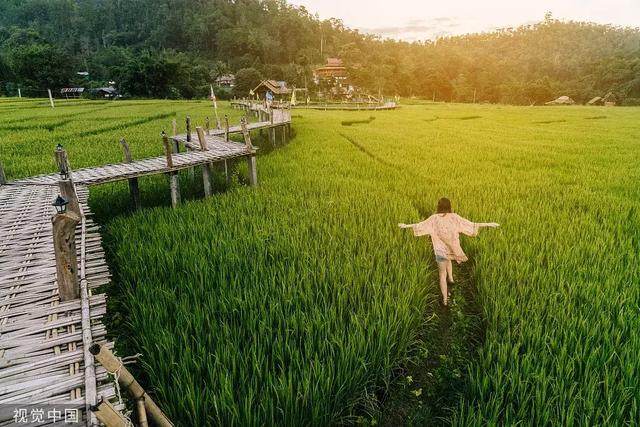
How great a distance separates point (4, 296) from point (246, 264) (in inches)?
88.3

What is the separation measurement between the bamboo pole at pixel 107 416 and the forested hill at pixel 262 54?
4707 cm

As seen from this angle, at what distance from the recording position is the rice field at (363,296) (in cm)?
272

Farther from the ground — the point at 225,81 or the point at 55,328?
the point at 225,81

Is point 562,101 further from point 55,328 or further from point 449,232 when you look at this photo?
point 55,328

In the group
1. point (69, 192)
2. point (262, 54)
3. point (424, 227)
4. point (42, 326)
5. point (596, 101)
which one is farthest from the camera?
point (262, 54)

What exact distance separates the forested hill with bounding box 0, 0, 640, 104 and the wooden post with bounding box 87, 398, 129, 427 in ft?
154

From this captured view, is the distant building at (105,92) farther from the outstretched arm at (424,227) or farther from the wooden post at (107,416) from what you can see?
the wooden post at (107,416)

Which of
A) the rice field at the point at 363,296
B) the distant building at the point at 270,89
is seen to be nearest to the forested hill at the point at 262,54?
the distant building at the point at 270,89

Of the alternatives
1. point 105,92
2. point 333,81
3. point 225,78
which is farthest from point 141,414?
point 225,78

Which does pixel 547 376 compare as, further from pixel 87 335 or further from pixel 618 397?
pixel 87 335

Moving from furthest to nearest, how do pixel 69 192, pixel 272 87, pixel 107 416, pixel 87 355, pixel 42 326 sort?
pixel 272 87
pixel 69 192
pixel 42 326
pixel 87 355
pixel 107 416

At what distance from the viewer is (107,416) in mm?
1715

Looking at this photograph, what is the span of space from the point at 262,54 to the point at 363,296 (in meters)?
80.3

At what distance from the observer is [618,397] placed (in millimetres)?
2670
